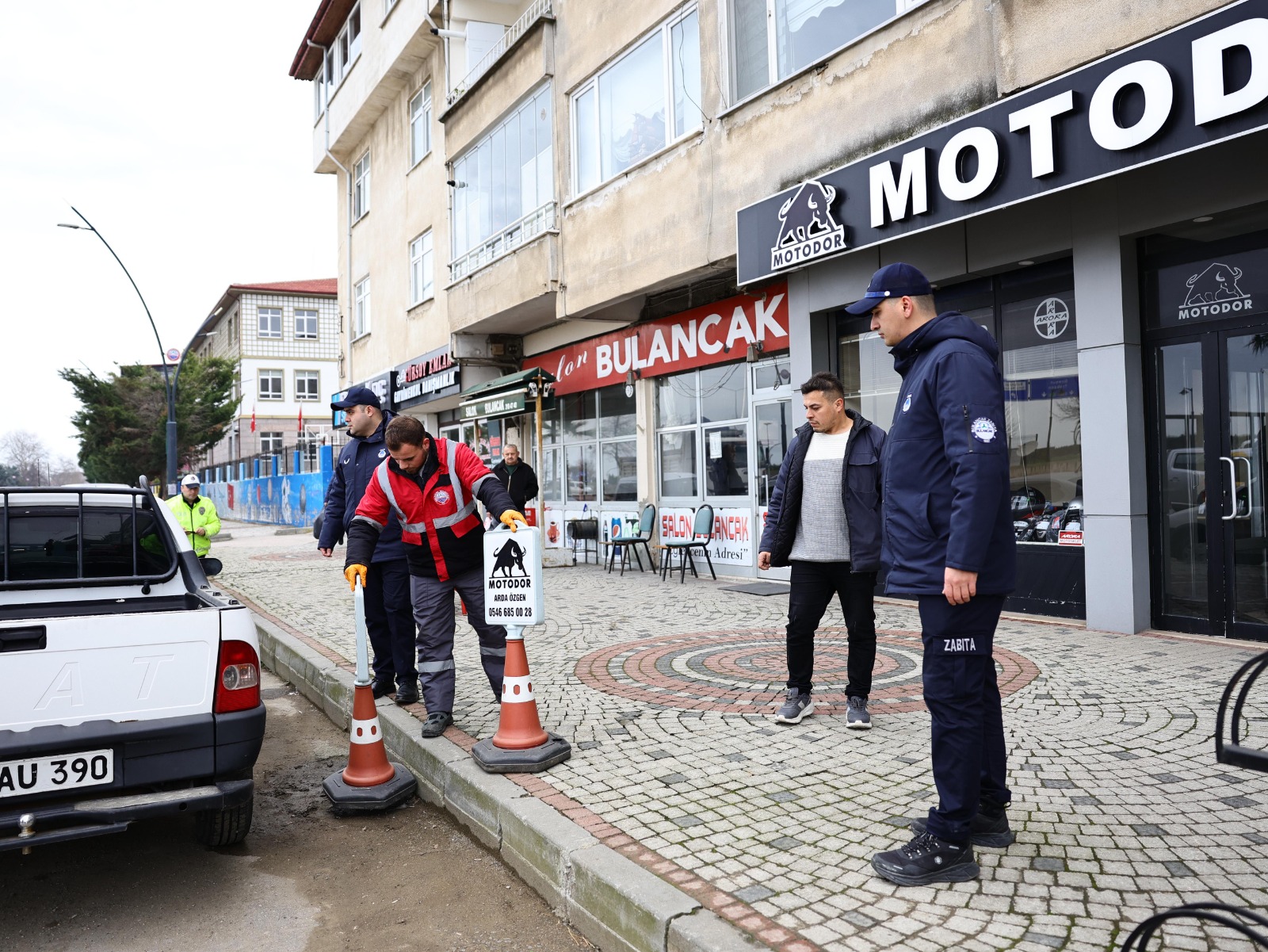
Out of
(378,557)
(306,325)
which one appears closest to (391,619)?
(378,557)

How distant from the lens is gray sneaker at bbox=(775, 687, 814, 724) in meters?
5.23

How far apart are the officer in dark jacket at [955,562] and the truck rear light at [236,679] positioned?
2.63 m

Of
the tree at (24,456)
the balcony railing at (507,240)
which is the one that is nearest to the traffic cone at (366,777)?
the balcony railing at (507,240)

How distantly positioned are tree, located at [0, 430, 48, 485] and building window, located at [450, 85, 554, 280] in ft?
271

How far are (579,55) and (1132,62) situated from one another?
9276mm

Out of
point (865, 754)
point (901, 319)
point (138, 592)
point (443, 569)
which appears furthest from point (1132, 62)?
point (138, 592)

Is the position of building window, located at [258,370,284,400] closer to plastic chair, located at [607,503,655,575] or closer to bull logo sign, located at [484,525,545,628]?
plastic chair, located at [607,503,655,575]

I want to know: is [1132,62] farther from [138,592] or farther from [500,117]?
[500,117]

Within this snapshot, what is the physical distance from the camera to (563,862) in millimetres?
3562

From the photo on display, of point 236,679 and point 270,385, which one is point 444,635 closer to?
point 236,679

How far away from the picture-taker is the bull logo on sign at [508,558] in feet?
16.2

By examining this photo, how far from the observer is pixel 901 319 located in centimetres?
355

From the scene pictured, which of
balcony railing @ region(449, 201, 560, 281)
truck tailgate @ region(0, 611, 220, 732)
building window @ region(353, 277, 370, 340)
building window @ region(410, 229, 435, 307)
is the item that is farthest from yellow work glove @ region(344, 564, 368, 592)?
building window @ region(353, 277, 370, 340)

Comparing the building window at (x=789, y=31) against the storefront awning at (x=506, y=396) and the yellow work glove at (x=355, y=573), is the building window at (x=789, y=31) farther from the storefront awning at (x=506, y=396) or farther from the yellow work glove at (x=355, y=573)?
the yellow work glove at (x=355, y=573)
